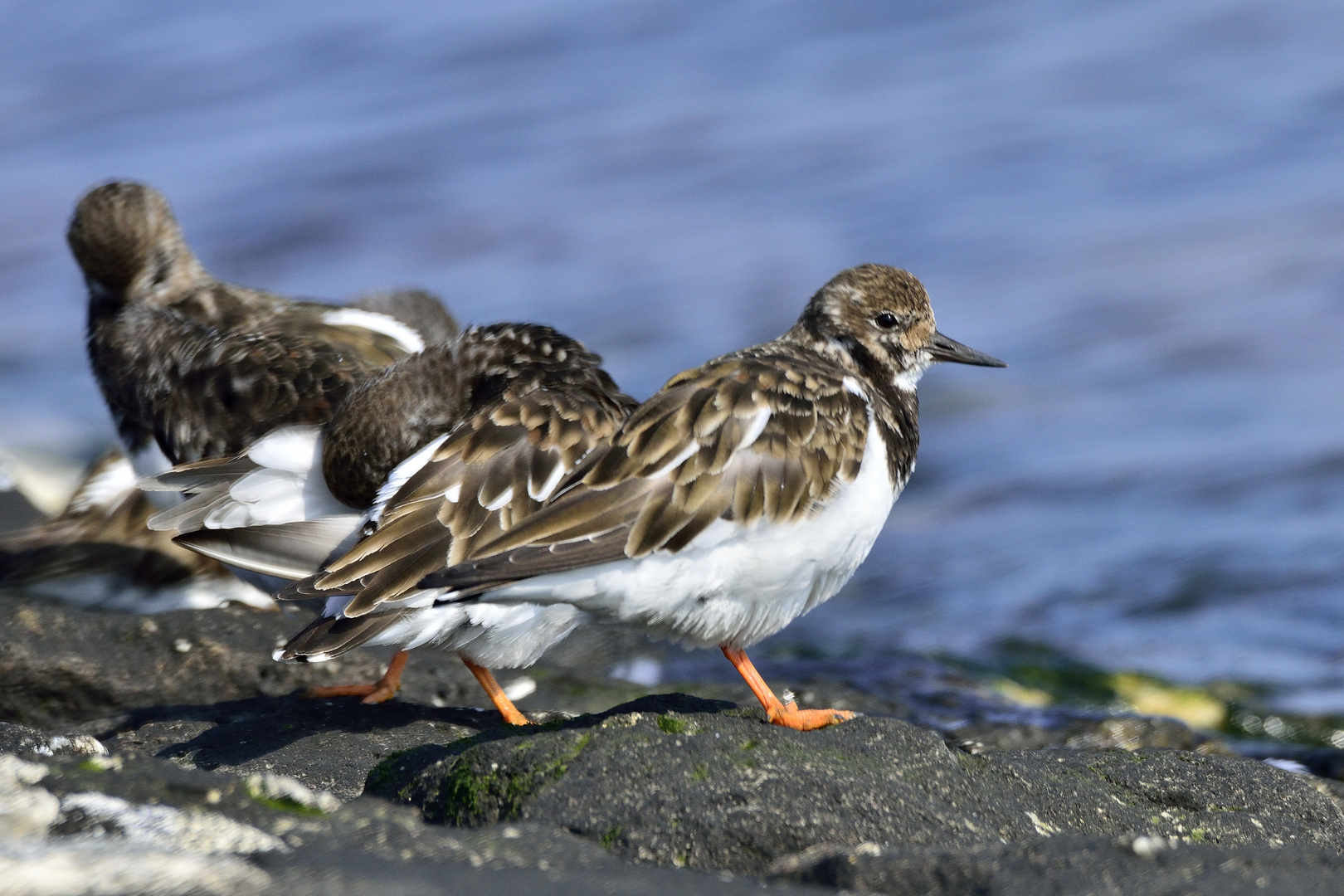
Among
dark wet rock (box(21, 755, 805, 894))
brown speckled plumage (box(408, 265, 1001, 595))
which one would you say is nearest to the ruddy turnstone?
brown speckled plumage (box(408, 265, 1001, 595))

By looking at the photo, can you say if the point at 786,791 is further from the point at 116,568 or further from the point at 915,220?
the point at 915,220

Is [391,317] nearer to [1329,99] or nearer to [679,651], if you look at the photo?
[679,651]

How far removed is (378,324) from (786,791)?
381cm

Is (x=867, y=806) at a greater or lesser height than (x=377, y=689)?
greater

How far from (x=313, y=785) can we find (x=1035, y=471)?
19.7 feet

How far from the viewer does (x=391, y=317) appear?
20.5 ft

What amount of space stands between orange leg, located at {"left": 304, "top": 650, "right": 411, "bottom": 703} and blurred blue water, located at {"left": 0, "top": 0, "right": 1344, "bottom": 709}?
2883 millimetres

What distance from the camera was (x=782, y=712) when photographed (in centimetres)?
338

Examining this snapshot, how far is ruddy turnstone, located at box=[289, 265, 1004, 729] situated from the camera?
3211mm

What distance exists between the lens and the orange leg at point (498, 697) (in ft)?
13.2

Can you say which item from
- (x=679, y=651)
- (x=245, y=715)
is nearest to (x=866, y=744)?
(x=245, y=715)

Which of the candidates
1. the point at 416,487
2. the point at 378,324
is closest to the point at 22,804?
the point at 416,487

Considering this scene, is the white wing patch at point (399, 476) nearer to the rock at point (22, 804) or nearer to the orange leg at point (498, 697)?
the orange leg at point (498, 697)

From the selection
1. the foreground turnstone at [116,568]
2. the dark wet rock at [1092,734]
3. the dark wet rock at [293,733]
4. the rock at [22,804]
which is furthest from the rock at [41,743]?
the dark wet rock at [1092,734]
